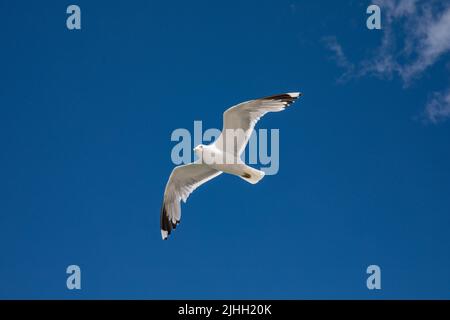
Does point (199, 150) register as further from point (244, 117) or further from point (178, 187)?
point (178, 187)

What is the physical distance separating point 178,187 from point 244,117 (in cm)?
165

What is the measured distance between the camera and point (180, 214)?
9578mm

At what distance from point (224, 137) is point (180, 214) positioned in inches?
62.9

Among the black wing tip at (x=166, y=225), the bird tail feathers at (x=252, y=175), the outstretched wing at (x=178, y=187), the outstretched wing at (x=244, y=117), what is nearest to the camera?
the outstretched wing at (x=244, y=117)

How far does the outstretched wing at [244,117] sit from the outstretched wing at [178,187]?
67 cm

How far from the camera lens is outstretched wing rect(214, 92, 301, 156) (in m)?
8.48

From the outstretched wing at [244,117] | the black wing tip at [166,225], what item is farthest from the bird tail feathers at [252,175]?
the black wing tip at [166,225]

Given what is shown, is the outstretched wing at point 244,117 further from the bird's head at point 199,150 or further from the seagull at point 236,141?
the bird's head at point 199,150

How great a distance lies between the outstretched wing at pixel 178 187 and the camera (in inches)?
363

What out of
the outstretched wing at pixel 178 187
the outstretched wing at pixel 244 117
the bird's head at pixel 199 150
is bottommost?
the outstretched wing at pixel 178 187

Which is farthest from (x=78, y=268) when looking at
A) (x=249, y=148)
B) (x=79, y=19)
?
(x=79, y=19)

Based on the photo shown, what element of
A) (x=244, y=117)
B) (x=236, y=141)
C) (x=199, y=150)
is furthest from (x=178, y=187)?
(x=244, y=117)

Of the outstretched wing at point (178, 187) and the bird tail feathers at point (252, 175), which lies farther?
the outstretched wing at point (178, 187)

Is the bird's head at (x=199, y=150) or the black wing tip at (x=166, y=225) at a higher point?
the bird's head at (x=199, y=150)
